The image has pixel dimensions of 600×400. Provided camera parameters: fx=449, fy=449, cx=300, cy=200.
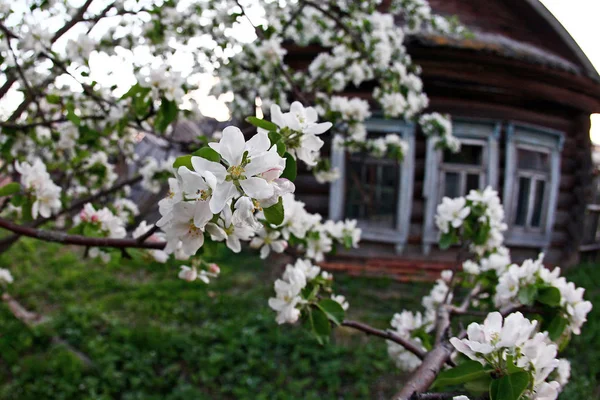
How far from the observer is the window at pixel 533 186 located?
600 centimetres

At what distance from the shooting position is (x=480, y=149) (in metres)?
5.92

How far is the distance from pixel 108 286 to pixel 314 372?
9.10ft

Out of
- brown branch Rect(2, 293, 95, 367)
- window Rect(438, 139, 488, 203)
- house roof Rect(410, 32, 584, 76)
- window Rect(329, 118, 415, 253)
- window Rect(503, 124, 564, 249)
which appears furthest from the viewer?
window Rect(503, 124, 564, 249)

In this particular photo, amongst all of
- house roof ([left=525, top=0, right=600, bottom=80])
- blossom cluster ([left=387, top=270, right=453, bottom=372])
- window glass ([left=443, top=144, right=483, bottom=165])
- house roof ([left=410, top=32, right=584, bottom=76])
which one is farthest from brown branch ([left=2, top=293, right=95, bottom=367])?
house roof ([left=525, top=0, right=600, bottom=80])

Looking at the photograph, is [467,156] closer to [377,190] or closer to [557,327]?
[377,190]

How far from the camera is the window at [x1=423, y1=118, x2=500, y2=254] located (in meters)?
5.57

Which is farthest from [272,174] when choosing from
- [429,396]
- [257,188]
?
[429,396]

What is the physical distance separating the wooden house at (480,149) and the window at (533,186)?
0.05 feet

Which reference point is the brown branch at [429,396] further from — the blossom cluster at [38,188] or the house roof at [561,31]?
the house roof at [561,31]

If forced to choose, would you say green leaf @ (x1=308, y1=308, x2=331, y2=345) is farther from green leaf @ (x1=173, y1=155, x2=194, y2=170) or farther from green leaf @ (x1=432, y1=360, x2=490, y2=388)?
green leaf @ (x1=173, y1=155, x2=194, y2=170)

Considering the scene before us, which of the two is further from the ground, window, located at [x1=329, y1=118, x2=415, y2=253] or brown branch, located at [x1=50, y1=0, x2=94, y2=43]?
brown branch, located at [x1=50, y1=0, x2=94, y2=43]

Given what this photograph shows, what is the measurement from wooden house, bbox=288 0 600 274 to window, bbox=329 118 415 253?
0.01 meters

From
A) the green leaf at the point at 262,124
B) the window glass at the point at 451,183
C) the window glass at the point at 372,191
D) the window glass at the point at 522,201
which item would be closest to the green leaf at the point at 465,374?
the green leaf at the point at 262,124

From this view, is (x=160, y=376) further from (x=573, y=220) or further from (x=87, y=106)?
(x=573, y=220)
